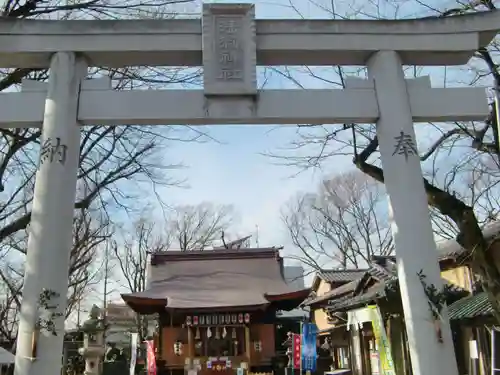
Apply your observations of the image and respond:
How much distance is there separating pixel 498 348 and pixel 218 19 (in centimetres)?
975

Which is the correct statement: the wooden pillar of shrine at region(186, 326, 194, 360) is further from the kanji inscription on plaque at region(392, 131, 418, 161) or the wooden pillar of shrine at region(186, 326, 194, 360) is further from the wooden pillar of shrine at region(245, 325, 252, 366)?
the kanji inscription on plaque at region(392, 131, 418, 161)

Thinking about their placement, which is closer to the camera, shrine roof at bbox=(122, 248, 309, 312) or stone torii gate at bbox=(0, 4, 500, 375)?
stone torii gate at bbox=(0, 4, 500, 375)

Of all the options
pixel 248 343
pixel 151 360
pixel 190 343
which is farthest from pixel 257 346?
pixel 151 360

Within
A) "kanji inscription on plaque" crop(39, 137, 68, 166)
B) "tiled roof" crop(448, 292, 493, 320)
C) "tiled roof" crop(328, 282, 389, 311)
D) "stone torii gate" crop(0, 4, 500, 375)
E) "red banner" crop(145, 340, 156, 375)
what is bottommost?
"red banner" crop(145, 340, 156, 375)

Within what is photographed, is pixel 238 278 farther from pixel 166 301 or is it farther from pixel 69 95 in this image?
pixel 69 95

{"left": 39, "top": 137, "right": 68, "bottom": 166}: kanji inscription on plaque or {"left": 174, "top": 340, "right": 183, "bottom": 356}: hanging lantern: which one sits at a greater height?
{"left": 39, "top": 137, "right": 68, "bottom": 166}: kanji inscription on plaque

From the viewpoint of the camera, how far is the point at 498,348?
37.5 ft

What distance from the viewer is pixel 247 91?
20.9 ft

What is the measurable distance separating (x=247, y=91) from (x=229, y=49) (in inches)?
25.2

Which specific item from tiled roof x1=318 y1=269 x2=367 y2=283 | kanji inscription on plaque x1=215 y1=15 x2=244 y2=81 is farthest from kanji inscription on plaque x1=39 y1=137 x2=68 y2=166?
tiled roof x1=318 y1=269 x2=367 y2=283

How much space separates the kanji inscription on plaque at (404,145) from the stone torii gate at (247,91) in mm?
13

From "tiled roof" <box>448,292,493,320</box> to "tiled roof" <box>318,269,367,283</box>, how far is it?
16.4m

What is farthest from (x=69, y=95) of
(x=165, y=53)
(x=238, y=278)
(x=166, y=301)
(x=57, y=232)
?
(x=238, y=278)

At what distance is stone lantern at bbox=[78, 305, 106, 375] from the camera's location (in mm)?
18703
